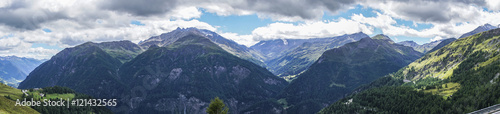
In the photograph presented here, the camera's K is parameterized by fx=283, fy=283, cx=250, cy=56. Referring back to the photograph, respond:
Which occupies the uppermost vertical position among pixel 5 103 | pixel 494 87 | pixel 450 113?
pixel 5 103

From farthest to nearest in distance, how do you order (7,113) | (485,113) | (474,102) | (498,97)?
(474,102) < (498,97) < (7,113) < (485,113)

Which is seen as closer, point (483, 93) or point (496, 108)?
point (496, 108)

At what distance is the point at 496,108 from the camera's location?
87938 mm

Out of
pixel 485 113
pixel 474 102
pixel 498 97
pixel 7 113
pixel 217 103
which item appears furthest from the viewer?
pixel 474 102

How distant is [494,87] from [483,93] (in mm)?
7678

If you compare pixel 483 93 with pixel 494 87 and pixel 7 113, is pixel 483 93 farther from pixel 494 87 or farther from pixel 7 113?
pixel 7 113

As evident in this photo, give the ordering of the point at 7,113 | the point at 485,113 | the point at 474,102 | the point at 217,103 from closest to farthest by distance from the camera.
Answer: the point at 485,113 < the point at 217,103 < the point at 7,113 < the point at 474,102

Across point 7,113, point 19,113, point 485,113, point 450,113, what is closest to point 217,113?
point 485,113

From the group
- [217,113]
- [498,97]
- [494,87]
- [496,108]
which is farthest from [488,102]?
[217,113]

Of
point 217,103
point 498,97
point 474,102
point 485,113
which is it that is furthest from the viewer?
point 474,102

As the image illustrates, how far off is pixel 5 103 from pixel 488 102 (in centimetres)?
32260

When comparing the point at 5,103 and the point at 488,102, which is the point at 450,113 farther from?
the point at 5,103

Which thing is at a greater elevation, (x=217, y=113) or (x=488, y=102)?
(x=217, y=113)

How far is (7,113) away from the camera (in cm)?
16412
